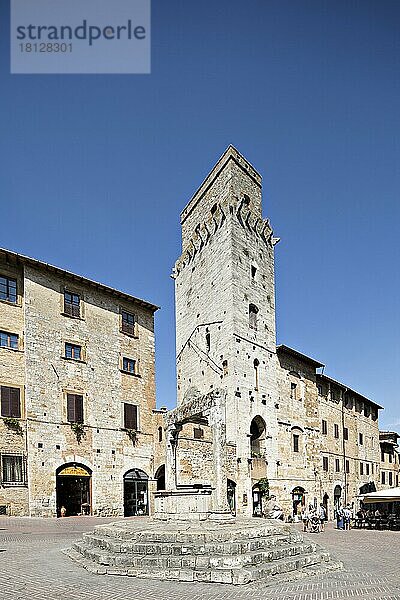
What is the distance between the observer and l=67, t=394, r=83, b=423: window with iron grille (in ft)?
106

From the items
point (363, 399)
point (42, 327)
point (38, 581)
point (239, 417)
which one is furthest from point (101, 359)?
point (363, 399)

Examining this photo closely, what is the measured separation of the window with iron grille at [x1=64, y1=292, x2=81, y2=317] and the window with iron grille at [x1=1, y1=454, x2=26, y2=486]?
8.46 metres

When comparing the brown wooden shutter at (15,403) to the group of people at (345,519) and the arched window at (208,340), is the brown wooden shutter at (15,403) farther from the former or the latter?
the group of people at (345,519)

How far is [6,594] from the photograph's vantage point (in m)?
11.5

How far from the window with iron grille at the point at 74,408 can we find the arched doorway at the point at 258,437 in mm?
10937

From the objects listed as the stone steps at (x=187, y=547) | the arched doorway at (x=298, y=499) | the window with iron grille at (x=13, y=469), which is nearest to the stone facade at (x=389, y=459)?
the arched doorway at (x=298, y=499)

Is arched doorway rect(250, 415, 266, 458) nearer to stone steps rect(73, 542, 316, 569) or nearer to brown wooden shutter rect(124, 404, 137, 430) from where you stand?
brown wooden shutter rect(124, 404, 137, 430)

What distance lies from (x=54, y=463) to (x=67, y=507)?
2698 millimetres

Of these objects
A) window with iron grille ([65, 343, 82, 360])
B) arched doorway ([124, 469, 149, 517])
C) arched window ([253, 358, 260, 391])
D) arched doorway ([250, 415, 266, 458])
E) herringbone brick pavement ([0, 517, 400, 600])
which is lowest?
arched doorway ([124, 469, 149, 517])

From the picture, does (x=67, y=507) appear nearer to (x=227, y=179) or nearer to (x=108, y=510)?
(x=108, y=510)

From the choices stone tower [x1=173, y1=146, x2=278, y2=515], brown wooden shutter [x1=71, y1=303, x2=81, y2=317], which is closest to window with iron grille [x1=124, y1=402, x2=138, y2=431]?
stone tower [x1=173, y1=146, x2=278, y2=515]

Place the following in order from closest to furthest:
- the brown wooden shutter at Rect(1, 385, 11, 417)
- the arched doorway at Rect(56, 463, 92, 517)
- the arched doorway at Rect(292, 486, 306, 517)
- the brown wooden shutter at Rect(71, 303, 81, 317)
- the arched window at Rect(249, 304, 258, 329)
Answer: the brown wooden shutter at Rect(1, 385, 11, 417)
the arched doorway at Rect(56, 463, 92, 517)
the brown wooden shutter at Rect(71, 303, 81, 317)
the arched window at Rect(249, 304, 258, 329)
the arched doorway at Rect(292, 486, 306, 517)

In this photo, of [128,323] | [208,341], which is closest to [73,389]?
[128,323]

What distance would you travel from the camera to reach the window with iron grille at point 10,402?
2947 cm
